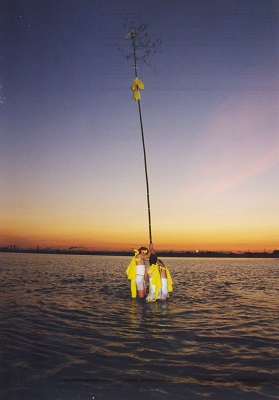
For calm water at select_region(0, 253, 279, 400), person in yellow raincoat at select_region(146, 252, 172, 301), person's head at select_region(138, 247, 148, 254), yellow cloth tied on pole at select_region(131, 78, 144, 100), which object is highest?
yellow cloth tied on pole at select_region(131, 78, 144, 100)

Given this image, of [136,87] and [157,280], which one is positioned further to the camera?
[157,280]

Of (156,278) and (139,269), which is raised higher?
(139,269)

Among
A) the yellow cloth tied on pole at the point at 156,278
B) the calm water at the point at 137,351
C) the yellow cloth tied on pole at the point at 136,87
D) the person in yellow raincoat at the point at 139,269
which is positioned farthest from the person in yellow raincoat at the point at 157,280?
the yellow cloth tied on pole at the point at 136,87

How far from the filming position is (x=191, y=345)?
29.1ft

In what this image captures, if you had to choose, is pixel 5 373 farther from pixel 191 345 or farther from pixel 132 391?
pixel 191 345

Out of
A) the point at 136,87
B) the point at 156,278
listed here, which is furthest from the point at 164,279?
the point at 136,87

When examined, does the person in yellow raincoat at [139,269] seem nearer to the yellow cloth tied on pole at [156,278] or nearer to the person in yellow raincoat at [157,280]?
the person in yellow raincoat at [157,280]

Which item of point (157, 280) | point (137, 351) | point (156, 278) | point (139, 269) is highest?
point (139, 269)

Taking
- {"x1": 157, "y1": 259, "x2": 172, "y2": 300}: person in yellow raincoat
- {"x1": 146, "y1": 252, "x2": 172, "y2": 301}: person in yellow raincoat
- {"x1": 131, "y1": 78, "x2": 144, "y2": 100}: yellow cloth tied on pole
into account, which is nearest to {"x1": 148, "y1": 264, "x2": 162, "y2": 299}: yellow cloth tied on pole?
{"x1": 146, "y1": 252, "x2": 172, "y2": 301}: person in yellow raincoat

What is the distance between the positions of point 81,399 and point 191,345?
4.18 m

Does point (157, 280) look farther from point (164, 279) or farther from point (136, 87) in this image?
point (136, 87)

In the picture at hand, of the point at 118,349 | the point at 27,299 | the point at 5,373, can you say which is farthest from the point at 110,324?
the point at 27,299

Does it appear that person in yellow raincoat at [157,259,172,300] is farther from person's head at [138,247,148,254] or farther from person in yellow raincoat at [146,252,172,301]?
person's head at [138,247,148,254]

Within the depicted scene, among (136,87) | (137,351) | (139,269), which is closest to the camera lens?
(137,351)
